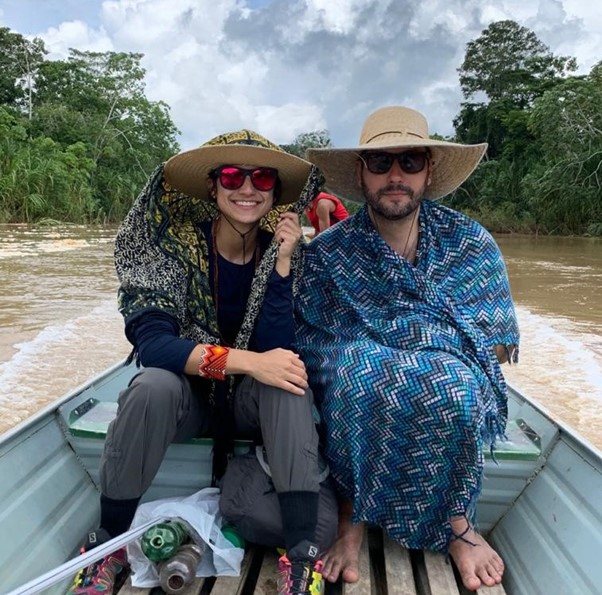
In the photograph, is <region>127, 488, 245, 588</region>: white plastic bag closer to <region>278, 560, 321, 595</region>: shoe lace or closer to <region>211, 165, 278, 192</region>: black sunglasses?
<region>278, 560, 321, 595</region>: shoe lace

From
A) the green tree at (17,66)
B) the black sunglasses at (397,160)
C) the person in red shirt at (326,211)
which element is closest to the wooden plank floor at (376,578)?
the black sunglasses at (397,160)

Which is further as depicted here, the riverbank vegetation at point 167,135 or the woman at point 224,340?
the riverbank vegetation at point 167,135

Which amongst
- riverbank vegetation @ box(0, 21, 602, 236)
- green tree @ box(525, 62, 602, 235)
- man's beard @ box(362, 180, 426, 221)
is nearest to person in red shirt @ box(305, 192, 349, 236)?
man's beard @ box(362, 180, 426, 221)

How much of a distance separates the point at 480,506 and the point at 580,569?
1.49 feet

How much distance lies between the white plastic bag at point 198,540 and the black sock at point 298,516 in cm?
16

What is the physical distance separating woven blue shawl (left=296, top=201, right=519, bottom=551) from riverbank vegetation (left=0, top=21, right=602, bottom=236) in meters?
15.4

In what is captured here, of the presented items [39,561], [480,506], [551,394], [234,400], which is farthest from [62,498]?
[551,394]

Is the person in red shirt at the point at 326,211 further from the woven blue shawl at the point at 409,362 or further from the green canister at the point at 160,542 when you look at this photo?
the green canister at the point at 160,542

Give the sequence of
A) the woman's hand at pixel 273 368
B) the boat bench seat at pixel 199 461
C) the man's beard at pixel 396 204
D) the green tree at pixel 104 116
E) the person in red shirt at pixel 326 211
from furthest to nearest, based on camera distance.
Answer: the green tree at pixel 104 116
the person in red shirt at pixel 326 211
the man's beard at pixel 396 204
the boat bench seat at pixel 199 461
the woman's hand at pixel 273 368

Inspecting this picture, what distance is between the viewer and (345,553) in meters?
1.62

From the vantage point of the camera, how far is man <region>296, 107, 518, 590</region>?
1559mm

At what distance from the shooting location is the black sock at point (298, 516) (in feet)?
4.94

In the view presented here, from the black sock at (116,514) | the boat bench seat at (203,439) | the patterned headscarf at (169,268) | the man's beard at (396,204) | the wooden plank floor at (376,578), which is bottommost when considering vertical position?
the wooden plank floor at (376,578)

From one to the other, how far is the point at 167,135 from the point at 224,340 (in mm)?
31328
